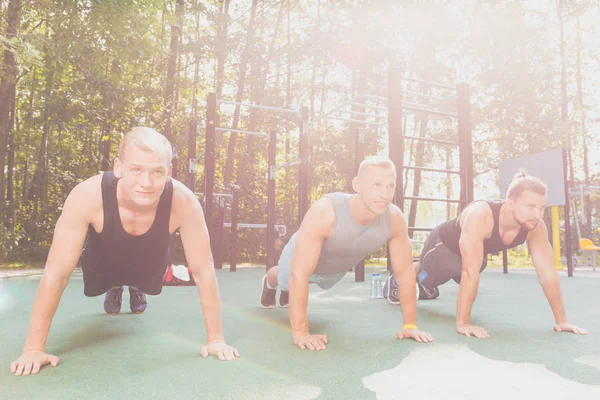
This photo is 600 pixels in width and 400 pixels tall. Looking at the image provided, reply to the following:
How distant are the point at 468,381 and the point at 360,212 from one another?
87cm

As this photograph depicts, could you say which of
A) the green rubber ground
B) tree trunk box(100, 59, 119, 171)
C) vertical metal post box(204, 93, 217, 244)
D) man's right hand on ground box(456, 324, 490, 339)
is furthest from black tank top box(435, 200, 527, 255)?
tree trunk box(100, 59, 119, 171)

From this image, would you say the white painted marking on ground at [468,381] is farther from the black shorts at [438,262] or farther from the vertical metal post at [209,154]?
the vertical metal post at [209,154]

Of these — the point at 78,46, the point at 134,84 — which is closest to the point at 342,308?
the point at 78,46

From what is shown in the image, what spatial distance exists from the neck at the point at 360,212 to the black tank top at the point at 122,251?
0.81 m

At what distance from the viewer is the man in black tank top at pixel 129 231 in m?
1.70

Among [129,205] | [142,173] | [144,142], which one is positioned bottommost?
[129,205]

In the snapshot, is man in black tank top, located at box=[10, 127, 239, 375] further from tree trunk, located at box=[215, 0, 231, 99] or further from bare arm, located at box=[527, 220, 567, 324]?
tree trunk, located at box=[215, 0, 231, 99]

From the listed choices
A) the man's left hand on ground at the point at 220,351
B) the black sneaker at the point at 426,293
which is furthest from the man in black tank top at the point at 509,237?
the man's left hand on ground at the point at 220,351

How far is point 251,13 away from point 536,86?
26.7 feet

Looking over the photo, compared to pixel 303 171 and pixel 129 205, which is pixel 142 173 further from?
pixel 303 171

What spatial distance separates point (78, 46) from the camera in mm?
7180

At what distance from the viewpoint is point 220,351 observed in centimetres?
185

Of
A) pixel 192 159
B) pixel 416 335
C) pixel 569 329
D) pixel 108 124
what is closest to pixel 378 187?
pixel 416 335

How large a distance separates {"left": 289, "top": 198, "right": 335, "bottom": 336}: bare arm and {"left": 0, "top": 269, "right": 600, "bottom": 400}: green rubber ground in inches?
5.5
